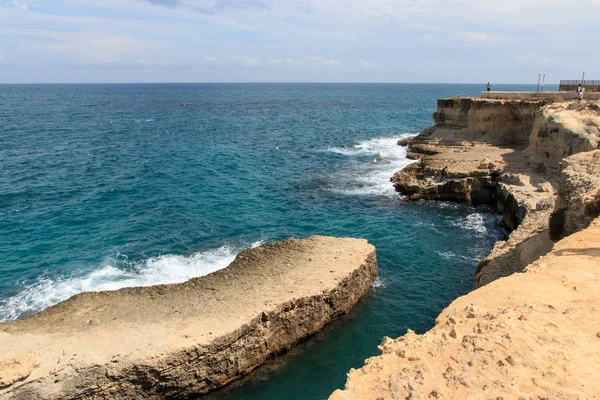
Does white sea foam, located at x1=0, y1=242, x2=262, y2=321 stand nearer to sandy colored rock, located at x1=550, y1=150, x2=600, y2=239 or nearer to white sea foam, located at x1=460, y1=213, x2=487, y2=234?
white sea foam, located at x1=460, y1=213, x2=487, y2=234

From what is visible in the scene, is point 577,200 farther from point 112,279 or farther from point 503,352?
point 112,279

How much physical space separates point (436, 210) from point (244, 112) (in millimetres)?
87018

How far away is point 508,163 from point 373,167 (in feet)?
53.5

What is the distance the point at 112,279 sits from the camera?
86.7ft

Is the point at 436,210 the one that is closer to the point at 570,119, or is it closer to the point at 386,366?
the point at 570,119

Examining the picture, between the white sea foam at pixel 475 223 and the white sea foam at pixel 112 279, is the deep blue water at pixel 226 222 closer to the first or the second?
the white sea foam at pixel 112 279

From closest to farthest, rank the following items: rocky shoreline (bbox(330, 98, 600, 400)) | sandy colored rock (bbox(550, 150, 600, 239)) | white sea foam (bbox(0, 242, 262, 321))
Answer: rocky shoreline (bbox(330, 98, 600, 400)), sandy colored rock (bbox(550, 150, 600, 239)), white sea foam (bbox(0, 242, 262, 321))

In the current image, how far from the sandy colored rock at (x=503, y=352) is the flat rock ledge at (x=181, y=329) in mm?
8153

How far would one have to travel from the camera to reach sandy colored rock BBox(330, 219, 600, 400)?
10.4 m

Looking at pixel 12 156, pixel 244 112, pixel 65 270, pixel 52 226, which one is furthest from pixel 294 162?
pixel 244 112

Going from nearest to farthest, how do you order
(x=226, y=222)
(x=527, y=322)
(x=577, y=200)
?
(x=527, y=322), (x=577, y=200), (x=226, y=222)

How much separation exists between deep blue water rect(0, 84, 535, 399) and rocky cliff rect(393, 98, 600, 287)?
8.16 ft

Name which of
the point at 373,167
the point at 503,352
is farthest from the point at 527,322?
the point at 373,167

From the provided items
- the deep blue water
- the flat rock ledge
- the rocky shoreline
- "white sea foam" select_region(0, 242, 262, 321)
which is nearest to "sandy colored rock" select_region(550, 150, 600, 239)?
the rocky shoreline
